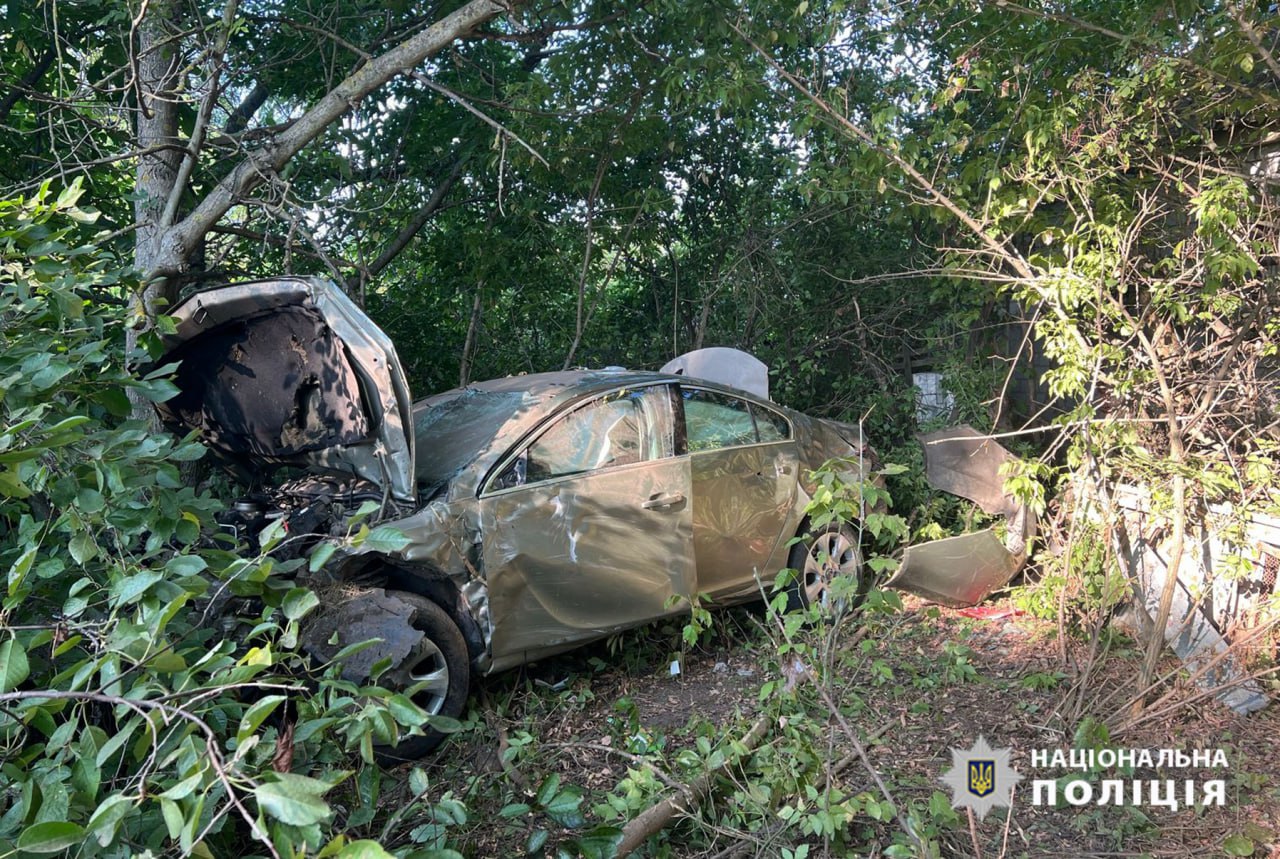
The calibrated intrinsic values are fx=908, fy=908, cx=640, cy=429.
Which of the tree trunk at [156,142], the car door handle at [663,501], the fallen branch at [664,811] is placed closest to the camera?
the fallen branch at [664,811]

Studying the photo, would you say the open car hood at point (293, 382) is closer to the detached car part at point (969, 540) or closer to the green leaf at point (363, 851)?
the green leaf at point (363, 851)

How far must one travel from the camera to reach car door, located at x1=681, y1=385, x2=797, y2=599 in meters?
4.80

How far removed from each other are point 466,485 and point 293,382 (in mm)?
1046

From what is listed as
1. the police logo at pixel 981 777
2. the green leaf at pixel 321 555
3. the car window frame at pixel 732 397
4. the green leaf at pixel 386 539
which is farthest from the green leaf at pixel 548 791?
the car window frame at pixel 732 397

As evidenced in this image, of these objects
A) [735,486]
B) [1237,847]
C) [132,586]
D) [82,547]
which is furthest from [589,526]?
A: [1237,847]

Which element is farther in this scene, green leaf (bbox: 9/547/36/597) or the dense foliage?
the dense foliage

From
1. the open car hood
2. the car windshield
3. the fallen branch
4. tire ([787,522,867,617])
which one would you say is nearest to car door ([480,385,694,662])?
the car windshield

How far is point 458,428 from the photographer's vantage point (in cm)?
457

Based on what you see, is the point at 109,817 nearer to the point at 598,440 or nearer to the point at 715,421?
the point at 598,440

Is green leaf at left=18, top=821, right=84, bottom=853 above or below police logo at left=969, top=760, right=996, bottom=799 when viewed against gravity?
above

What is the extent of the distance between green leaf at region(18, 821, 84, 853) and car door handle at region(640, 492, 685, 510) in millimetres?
3012

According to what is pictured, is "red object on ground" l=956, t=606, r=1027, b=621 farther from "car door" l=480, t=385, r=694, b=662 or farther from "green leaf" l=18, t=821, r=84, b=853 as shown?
"green leaf" l=18, t=821, r=84, b=853

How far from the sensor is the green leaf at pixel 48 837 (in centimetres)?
160

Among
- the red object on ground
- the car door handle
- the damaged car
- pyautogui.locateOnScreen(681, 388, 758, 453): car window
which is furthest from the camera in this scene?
the red object on ground
